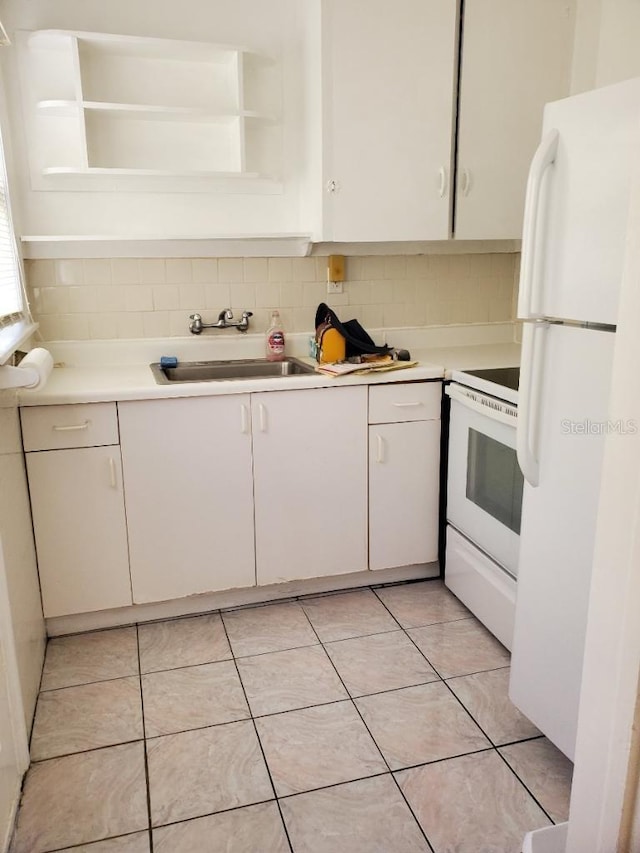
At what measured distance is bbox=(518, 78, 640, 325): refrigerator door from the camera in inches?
56.5

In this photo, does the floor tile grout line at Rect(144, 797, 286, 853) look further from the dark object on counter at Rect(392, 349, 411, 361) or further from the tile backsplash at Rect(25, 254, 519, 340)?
the tile backsplash at Rect(25, 254, 519, 340)

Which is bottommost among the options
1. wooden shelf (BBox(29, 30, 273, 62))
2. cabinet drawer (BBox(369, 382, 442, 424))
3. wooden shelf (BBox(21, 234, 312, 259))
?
cabinet drawer (BBox(369, 382, 442, 424))

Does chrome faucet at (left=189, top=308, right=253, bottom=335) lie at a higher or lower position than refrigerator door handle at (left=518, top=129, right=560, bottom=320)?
lower

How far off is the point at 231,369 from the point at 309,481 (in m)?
0.63

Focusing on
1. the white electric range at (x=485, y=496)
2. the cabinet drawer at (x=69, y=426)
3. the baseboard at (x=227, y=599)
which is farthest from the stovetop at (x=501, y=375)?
the cabinet drawer at (x=69, y=426)

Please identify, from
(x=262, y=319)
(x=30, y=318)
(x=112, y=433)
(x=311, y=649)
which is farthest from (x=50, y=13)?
(x=311, y=649)

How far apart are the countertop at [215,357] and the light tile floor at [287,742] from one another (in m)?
0.90

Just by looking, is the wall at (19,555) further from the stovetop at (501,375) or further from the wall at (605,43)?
the wall at (605,43)

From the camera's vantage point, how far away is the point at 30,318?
2658 mm

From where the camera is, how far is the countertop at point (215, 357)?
2.37m

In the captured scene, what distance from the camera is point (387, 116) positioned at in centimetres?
262

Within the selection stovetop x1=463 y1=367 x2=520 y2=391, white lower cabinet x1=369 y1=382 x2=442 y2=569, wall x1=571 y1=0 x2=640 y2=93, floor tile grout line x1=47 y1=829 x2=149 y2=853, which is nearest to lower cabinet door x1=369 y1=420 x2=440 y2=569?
white lower cabinet x1=369 y1=382 x2=442 y2=569

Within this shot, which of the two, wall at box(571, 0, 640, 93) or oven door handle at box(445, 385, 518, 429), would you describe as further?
wall at box(571, 0, 640, 93)

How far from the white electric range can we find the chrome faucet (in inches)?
36.3
